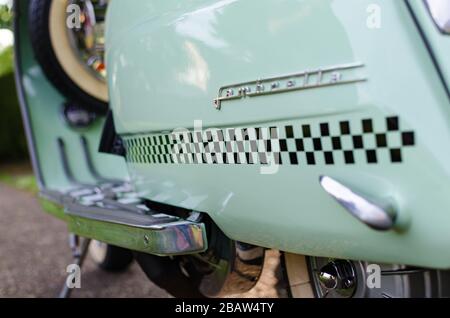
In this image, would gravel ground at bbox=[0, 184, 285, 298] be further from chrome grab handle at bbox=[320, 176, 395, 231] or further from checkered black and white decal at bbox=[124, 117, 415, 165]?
chrome grab handle at bbox=[320, 176, 395, 231]

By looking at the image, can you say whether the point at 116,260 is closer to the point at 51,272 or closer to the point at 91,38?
the point at 51,272

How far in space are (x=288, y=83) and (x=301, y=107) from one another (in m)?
0.06

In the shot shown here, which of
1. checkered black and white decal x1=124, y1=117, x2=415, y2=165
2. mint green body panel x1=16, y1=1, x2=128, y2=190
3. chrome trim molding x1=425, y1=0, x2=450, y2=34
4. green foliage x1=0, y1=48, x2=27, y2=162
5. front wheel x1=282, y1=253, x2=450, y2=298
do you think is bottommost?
front wheel x1=282, y1=253, x2=450, y2=298

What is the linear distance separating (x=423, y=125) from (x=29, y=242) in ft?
12.1

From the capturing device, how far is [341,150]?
1.13 metres

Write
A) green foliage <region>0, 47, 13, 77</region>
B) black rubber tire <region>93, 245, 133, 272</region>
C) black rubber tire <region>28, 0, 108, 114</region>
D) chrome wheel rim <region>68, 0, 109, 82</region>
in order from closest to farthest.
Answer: black rubber tire <region>28, 0, 108, 114</region> → chrome wheel rim <region>68, 0, 109, 82</region> → black rubber tire <region>93, 245, 133, 272</region> → green foliage <region>0, 47, 13, 77</region>

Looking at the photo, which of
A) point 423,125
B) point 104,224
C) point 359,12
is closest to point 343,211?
point 423,125

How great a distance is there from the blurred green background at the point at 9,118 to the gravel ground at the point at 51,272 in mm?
6090

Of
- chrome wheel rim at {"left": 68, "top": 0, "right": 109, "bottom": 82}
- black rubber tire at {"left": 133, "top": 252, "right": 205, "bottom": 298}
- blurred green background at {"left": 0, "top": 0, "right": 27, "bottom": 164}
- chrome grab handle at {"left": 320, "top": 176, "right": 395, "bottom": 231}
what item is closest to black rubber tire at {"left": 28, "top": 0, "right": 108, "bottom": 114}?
chrome wheel rim at {"left": 68, "top": 0, "right": 109, "bottom": 82}

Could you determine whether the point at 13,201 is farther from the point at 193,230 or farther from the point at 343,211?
the point at 343,211

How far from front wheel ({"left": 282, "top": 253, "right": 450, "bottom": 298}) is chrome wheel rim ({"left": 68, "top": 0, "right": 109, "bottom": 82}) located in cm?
159

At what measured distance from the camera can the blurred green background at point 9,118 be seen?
10.2 meters

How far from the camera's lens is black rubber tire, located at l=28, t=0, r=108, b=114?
2.52 m

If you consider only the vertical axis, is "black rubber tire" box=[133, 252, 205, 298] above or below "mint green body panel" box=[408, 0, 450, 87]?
below
